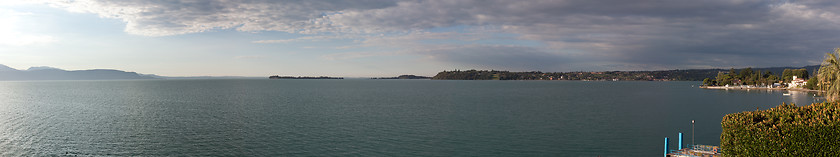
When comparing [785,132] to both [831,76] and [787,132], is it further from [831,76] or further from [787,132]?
[831,76]

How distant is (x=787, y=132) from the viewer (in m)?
22.6

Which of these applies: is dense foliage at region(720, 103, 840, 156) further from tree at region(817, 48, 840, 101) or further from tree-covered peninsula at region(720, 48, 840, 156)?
tree at region(817, 48, 840, 101)

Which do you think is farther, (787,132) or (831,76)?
(831,76)

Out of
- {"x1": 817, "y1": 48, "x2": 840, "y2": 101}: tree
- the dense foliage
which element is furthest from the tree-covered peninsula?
{"x1": 817, "y1": 48, "x2": 840, "y2": 101}: tree

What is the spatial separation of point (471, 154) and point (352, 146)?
12.3 metres

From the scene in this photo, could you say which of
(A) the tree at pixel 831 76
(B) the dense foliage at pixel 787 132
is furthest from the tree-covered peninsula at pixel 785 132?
(A) the tree at pixel 831 76

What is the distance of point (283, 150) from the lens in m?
44.7

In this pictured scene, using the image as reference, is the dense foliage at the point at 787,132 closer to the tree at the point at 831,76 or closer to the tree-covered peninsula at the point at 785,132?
the tree-covered peninsula at the point at 785,132

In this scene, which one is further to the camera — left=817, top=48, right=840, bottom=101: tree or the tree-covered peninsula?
left=817, top=48, right=840, bottom=101: tree

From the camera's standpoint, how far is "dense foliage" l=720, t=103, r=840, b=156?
71.3ft

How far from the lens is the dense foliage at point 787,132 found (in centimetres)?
2173

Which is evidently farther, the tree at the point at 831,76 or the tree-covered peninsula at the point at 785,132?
the tree at the point at 831,76

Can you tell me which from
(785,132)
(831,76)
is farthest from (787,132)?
(831,76)

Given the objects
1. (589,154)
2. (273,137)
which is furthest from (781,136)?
(273,137)
